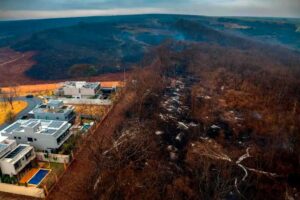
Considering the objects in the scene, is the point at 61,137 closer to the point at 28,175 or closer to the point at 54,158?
the point at 54,158

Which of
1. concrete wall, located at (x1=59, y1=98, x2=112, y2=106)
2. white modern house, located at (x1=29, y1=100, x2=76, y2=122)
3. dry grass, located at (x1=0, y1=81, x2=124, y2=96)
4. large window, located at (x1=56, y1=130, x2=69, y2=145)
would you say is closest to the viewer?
large window, located at (x1=56, y1=130, x2=69, y2=145)

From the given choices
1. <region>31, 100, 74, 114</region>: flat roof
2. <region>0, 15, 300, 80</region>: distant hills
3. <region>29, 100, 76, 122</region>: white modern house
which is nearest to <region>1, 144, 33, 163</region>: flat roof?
<region>29, 100, 76, 122</region>: white modern house

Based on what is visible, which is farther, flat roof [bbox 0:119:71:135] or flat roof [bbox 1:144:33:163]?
flat roof [bbox 0:119:71:135]

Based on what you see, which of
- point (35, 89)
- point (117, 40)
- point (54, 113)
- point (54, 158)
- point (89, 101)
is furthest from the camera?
point (117, 40)

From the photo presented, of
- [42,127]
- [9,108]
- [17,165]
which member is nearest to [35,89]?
[9,108]

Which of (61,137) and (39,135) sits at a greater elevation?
(39,135)

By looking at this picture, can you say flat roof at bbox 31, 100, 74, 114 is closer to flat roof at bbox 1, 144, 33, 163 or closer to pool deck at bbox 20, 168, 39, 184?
flat roof at bbox 1, 144, 33, 163

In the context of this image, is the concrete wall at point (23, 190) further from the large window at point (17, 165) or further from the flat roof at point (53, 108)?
the flat roof at point (53, 108)
